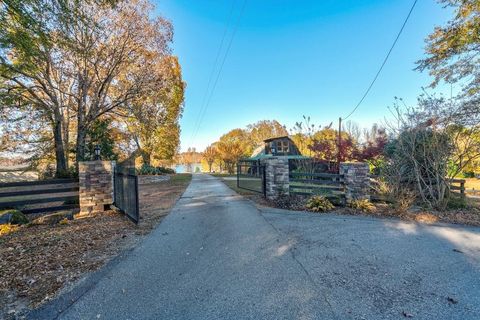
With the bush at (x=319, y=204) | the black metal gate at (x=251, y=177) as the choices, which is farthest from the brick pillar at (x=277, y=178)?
the bush at (x=319, y=204)

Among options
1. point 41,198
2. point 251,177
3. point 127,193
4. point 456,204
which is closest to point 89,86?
point 41,198

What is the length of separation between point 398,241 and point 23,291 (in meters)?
5.86

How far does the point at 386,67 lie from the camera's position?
9680 mm

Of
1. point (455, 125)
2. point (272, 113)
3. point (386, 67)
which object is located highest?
point (272, 113)

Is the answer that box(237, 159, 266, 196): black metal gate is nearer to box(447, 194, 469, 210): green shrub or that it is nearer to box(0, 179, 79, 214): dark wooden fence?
box(447, 194, 469, 210): green shrub

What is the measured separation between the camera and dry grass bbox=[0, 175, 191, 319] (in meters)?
2.46

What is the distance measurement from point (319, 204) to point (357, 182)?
4.88ft

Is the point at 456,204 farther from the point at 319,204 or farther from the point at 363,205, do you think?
the point at 319,204

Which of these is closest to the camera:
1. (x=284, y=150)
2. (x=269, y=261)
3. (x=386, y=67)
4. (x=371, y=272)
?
(x=371, y=272)

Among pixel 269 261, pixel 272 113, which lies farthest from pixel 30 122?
pixel 272 113

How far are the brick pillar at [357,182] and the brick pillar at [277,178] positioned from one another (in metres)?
2.00

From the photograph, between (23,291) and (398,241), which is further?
(398,241)

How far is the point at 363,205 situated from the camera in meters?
6.45

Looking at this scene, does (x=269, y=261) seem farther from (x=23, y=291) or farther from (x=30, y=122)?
(x=30, y=122)
